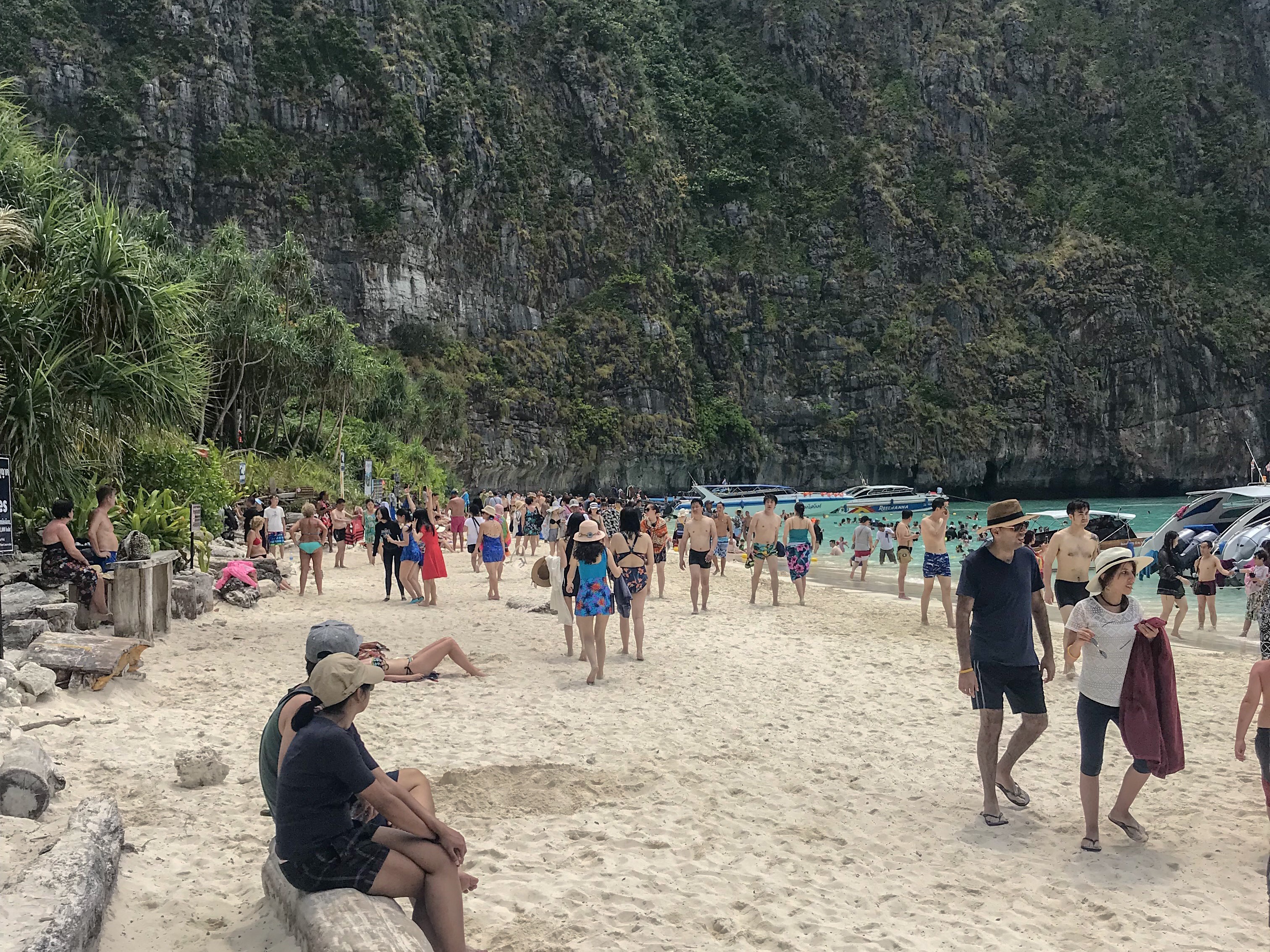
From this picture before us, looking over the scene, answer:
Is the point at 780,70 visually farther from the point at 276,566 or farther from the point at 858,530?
the point at 276,566

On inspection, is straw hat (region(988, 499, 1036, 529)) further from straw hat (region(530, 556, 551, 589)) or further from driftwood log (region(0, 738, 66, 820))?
driftwood log (region(0, 738, 66, 820))

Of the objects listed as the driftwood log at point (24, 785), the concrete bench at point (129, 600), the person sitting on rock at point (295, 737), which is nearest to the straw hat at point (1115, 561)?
the person sitting on rock at point (295, 737)

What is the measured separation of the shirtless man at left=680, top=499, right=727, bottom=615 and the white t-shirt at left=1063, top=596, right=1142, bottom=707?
8.23 meters

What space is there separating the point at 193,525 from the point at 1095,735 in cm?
1145

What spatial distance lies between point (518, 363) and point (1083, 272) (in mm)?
45771

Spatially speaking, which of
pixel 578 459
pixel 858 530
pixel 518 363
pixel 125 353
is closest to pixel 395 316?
pixel 518 363

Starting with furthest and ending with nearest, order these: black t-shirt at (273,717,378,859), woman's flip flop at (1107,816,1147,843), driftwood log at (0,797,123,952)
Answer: woman's flip flop at (1107,816,1147,843), black t-shirt at (273,717,378,859), driftwood log at (0,797,123,952)

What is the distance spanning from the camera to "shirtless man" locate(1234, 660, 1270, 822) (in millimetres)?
3791

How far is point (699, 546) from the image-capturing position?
501 inches

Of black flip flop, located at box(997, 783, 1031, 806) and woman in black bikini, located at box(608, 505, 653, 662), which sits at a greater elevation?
woman in black bikini, located at box(608, 505, 653, 662)

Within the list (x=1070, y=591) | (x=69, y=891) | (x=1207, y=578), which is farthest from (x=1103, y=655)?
(x=1207, y=578)

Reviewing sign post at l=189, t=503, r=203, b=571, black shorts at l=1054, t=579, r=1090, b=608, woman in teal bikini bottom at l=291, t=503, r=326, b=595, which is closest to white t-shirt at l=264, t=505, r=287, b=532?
woman in teal bikini bottom at l=291, t=503, r=326, b=595

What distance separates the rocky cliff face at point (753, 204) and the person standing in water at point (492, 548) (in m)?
38.0

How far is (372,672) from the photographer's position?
10.1 feet
